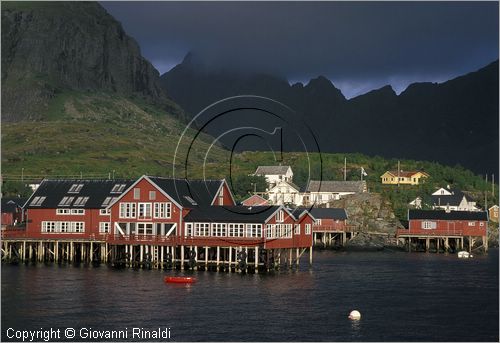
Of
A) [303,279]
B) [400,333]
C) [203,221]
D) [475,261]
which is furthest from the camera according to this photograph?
[475,261]

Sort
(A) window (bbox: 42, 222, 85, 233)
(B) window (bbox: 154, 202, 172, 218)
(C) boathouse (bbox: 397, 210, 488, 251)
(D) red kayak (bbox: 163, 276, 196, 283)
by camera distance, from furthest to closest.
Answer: (C) boathouse (bbox: 397, 210, 488, 251), (A) window (bbox: 42, 222, 85, 233), (B) window (bbox: 154, 202, 172, 218), (D) red kayak (bbox: 163, 276, 196, 283)

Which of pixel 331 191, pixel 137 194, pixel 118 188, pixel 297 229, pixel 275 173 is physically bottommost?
pixel 297 229

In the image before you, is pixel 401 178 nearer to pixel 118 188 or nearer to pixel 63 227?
pixel 118 188

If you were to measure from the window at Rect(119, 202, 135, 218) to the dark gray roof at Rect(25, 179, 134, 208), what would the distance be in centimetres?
364

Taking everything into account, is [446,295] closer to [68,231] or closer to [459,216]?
[68,231]

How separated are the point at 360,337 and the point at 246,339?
24.2 feet

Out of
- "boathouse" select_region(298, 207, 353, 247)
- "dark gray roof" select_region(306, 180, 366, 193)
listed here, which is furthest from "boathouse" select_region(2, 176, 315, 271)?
"dark gray roof" select_region(306, 180, 366, 193)

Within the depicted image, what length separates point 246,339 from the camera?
54.2m

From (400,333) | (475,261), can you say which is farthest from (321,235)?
(400,333)

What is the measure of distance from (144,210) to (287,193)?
73.6 meters

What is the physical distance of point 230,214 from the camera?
8856cm

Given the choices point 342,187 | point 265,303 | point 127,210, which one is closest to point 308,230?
point 127,210

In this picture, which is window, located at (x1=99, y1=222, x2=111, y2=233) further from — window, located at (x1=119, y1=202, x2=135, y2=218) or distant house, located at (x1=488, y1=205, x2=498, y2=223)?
distant house, located at (x1=488, y1=205, x2=498, y2=223)

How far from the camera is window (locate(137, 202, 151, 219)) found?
3711 inches
